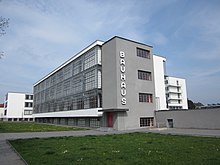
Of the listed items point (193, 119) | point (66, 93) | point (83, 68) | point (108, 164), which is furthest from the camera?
point (66, 93)

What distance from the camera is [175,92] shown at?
95375 mm

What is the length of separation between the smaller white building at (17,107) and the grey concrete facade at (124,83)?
8390 centimetres

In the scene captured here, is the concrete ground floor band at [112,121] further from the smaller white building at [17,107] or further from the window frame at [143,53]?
the smaller white building at [17,107]

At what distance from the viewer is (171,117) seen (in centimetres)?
3556

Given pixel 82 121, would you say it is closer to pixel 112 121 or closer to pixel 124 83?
pixel 112 121

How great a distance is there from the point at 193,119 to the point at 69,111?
2895 centimetres

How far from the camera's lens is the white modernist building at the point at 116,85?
3434 centimetres

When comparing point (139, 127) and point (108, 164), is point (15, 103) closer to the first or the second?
point (139, 127)

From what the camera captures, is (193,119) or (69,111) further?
(69,111)

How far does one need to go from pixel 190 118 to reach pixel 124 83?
38.9ft

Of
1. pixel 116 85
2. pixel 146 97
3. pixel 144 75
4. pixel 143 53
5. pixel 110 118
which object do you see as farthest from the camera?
pixel 143 53

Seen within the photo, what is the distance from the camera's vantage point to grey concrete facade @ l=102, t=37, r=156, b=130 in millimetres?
33719

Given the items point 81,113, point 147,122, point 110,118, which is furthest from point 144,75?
point 81,113

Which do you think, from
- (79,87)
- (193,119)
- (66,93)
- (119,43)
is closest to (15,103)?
(66,93)
